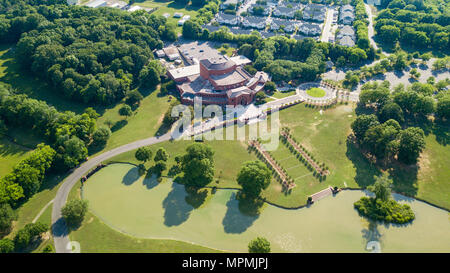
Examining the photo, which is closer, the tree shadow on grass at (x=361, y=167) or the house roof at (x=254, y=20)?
the tree shadow on grass at (x=361, y=167)

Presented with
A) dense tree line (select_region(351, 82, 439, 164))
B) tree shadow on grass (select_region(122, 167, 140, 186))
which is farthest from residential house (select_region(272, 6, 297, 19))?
tree shadow on grass (select_region(122, 167, 140, 186))

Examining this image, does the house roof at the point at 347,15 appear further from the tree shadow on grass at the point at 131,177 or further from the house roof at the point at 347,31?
the tree shadow on grass at the point at 131,177

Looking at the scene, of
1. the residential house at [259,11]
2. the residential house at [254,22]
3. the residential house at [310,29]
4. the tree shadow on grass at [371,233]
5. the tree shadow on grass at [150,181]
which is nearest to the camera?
the tree shadow on grass at [371,233]

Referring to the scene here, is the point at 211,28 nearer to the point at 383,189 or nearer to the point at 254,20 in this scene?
the point at 254,20

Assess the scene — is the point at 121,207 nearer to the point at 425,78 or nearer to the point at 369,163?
the point at 369,163

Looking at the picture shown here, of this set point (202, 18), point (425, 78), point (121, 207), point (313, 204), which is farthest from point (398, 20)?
point (121, 207)

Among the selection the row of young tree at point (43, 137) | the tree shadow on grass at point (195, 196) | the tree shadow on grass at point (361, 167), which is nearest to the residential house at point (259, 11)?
the tree shadow on grass at point (361, 167)

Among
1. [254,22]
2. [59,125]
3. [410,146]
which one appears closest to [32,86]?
[59,125]
